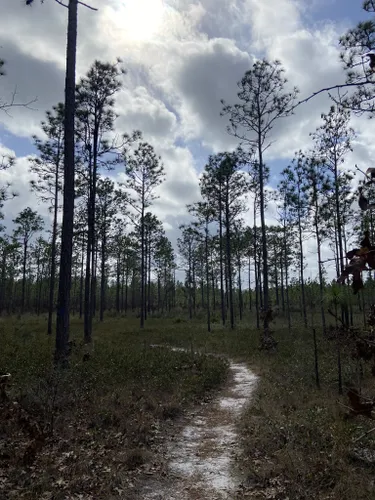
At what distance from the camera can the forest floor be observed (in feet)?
16.6

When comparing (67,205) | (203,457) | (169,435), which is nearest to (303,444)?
(203,457)

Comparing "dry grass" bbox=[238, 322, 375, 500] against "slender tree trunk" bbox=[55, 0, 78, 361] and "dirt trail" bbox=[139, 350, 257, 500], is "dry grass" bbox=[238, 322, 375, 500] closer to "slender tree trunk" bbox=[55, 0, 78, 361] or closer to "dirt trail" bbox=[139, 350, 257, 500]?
"dirt trail" bbox=[139, 350, 257, 500]

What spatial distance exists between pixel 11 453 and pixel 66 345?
503 cm

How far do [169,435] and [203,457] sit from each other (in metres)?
1.13

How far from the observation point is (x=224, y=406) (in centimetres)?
962

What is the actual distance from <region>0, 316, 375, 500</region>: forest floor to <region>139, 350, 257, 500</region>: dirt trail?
2 cm

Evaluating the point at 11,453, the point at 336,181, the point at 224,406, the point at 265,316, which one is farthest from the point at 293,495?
the point at 336,181

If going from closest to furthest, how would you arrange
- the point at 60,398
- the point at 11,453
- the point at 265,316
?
the point at 11,453 → the point at 60,398 → the point at 265,316

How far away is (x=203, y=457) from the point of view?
6461 mm

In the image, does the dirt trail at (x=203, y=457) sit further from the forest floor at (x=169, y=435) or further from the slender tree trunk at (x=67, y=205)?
the slender tree trunk at (x=67, y=205)

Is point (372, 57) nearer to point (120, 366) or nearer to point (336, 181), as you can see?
point (120, 366)

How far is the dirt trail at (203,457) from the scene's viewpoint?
5.22 m

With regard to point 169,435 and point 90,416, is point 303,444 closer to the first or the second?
point 169,435

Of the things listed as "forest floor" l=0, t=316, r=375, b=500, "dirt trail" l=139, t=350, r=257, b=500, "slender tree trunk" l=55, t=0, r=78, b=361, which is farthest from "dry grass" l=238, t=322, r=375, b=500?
"slender tree trunk" l=55, t=0, r=78, b=361
